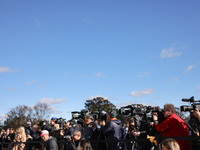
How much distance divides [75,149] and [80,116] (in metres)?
2.13

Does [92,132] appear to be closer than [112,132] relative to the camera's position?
No

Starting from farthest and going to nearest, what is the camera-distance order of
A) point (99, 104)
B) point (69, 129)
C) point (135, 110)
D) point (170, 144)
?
point (99, 104) < point (69, 129) < point (135, 110) < point (170, 144)

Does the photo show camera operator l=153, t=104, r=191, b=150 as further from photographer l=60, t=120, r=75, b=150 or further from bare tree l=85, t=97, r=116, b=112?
bare tree l=85, t=97, r=116, b=112

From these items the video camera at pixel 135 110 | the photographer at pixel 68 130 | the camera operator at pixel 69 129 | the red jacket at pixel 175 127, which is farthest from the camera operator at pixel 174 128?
the camera operator at pixel 69 129

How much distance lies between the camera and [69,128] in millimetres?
10688

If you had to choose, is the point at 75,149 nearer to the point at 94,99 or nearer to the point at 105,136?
the point at 105,136

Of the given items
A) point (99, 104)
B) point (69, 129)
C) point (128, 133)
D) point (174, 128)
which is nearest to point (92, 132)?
point (128, 133)

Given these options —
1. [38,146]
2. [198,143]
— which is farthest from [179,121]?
[38,146]

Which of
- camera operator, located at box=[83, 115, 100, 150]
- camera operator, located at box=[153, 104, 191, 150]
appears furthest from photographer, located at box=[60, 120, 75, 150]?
camera operator, located at box=[153, 104, 191, 150]

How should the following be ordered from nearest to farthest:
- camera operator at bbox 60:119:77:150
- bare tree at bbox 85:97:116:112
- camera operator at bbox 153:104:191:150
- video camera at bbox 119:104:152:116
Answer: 1. camera operator at bbox 153:104:191:150
2. video camera at bbox 119:104:152:116
3. camera operator at bbox 60:119:77:150
4. bare tree at bbox 85:97:116:112

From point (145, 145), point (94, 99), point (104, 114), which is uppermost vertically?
point (94, 99)

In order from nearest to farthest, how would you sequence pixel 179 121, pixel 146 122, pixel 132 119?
1. pixel 179 121
2. pixel 146 122
3. pixel 132 119

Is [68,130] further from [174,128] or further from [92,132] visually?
[174,128]

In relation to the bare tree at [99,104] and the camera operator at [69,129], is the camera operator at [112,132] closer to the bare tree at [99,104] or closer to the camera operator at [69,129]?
the camera operator at [69,129]
